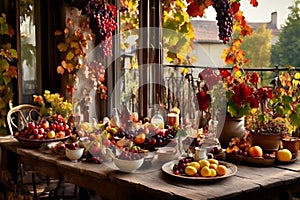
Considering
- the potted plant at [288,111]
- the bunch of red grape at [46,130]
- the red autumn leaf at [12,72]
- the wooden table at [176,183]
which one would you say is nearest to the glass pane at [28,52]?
the red autumn leaf at [12,72]

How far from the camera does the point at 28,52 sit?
429 centimetres

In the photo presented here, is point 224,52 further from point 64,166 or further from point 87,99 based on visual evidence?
point 64,166

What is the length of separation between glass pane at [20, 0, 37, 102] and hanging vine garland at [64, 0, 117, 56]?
0.50 metres

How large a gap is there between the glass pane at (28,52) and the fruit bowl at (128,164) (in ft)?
7.17

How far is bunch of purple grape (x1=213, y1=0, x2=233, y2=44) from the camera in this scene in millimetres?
3250

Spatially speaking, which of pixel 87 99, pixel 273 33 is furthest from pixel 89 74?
pixel 273 33

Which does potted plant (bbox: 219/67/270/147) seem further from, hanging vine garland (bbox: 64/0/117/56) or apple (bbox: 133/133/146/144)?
hanging vine garland (bbox: 64/0/117/56)

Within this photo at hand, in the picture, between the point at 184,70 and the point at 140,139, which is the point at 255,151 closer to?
the point at 140,139

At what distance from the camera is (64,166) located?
101 inches

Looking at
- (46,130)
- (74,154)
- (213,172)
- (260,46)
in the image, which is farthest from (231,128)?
(260,46)

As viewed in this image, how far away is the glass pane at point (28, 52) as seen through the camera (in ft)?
13.9

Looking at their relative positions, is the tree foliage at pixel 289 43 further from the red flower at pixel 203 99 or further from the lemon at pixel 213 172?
the lemon at pixel 213 172

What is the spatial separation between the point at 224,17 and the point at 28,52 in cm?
192

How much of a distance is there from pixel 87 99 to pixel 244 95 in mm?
1842
